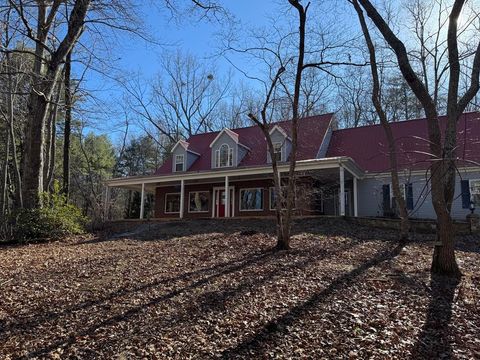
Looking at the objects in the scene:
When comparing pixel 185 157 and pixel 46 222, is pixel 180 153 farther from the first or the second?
pixel 46 222

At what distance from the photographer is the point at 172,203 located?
2422 cm

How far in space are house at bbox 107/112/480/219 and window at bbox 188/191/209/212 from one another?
0.06 meters

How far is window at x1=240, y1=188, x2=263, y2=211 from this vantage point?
21.0m

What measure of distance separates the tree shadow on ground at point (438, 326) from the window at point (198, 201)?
54.9 ft

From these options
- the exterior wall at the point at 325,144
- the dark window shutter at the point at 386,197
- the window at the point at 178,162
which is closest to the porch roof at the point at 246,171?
the dark window shutter at the point at 386,197

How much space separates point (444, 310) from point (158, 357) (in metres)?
3.96

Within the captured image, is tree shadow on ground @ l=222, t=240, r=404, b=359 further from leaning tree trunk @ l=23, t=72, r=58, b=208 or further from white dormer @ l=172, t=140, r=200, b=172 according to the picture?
white dormer @ l=172, t=140, r=200, b=172

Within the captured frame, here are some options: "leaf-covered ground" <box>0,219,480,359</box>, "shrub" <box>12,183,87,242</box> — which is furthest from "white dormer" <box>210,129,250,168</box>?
"leaf-covered ground" <box>0,219,480,359</box>

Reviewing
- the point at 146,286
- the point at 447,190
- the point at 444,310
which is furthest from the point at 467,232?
the point at 146,286

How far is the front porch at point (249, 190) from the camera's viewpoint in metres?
17.4

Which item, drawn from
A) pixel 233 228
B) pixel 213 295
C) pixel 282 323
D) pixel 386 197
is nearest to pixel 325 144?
pixel 386 197

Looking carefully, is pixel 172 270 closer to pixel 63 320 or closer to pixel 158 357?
pixel 63 320

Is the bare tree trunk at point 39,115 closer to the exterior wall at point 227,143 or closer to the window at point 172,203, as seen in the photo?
the exterior wall at point 227,143

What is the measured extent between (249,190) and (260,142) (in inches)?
121
